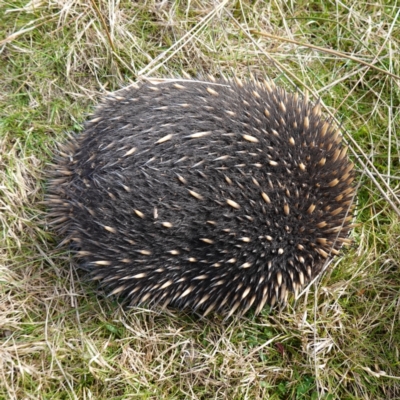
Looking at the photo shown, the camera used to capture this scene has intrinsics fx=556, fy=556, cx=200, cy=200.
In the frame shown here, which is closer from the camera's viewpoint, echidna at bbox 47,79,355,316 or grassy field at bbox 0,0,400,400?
echidna at bbox 47,79,355,316

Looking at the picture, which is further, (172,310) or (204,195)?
(172,310)

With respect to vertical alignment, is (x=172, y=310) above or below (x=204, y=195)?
below

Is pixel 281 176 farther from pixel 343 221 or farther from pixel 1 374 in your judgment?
pixel 1 374

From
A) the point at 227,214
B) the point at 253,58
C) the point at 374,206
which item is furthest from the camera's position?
the point at 253,58

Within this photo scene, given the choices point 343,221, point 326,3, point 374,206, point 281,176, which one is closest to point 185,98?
point 281,176
